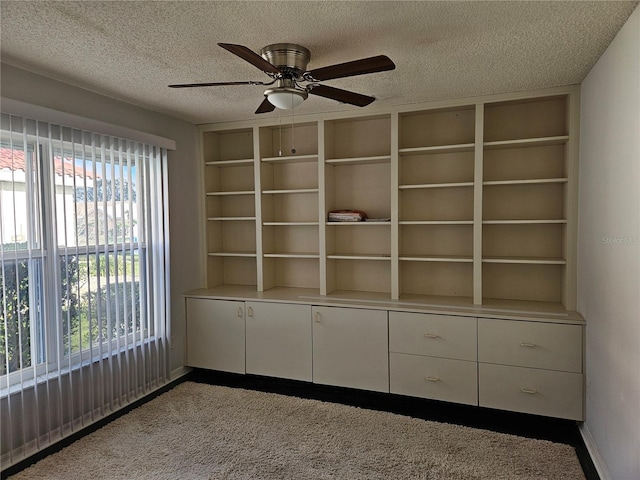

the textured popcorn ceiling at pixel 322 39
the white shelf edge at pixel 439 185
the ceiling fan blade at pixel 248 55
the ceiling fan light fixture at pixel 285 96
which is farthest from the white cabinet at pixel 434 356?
the ceiling fan blade at pixel 248 55

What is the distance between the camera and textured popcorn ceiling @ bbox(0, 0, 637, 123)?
1.81 m

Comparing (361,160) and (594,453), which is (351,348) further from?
(594,453)

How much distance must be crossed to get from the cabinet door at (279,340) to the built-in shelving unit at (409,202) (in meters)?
0.33

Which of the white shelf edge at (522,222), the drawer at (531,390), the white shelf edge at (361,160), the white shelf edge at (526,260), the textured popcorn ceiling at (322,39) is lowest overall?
the drawer at (531,390)

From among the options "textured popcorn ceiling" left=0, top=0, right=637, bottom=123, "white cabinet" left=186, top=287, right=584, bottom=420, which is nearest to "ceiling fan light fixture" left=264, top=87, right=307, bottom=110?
"textured popcorn ceiling" left=0, top=0, right=637, bottom=123

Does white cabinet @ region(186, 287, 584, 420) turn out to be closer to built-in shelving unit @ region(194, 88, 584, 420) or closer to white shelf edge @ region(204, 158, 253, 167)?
built-in shelving unit @ region(194, 88, 584, 420)

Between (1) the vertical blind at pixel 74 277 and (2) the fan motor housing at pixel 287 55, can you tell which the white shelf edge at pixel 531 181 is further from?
(1) the vertical blind at pixel 74 277

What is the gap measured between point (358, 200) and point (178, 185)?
1.60 metres

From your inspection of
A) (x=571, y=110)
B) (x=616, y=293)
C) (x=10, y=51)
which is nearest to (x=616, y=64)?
(x=571, y=110)

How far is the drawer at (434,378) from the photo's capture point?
3014 mm

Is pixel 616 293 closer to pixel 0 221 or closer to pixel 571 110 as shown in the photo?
pixel 571 110

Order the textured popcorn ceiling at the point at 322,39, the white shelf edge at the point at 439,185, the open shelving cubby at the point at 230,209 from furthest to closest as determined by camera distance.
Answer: the open shelving cubby at the point at 230,209
the white shelf edge at the point at 439,185
the textured popcorn ceiling at the point at 322,39

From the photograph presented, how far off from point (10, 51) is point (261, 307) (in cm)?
235

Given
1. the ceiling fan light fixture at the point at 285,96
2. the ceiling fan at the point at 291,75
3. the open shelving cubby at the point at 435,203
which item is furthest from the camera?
the open shelving cubby at the point at 435,203
